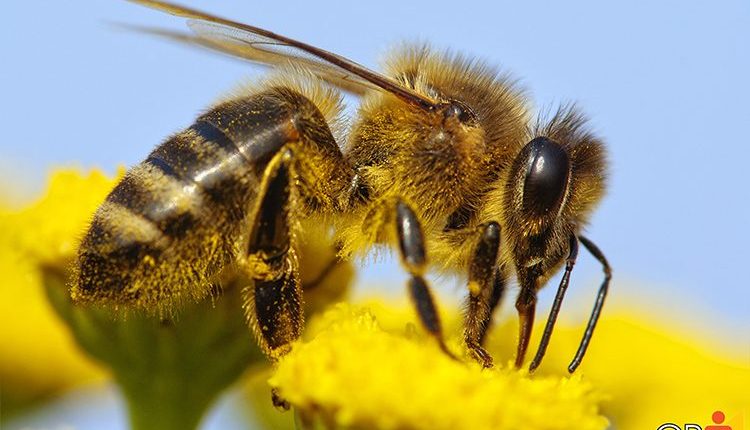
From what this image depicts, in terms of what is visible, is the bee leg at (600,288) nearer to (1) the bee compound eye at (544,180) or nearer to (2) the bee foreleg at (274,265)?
(1) the bee compound eye at (544,180)

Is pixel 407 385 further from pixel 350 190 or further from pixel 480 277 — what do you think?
pixel 350 190

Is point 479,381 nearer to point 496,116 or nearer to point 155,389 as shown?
point 496,116

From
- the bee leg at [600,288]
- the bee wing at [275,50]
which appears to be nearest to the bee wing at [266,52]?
the bee wing at [275,50]

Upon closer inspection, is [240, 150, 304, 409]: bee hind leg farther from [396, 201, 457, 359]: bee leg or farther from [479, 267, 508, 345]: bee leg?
[479, 267, 508, 345]: bee leg

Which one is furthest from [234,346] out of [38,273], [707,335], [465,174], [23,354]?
[707,335]

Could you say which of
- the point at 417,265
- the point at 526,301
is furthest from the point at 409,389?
the point at 526,301
